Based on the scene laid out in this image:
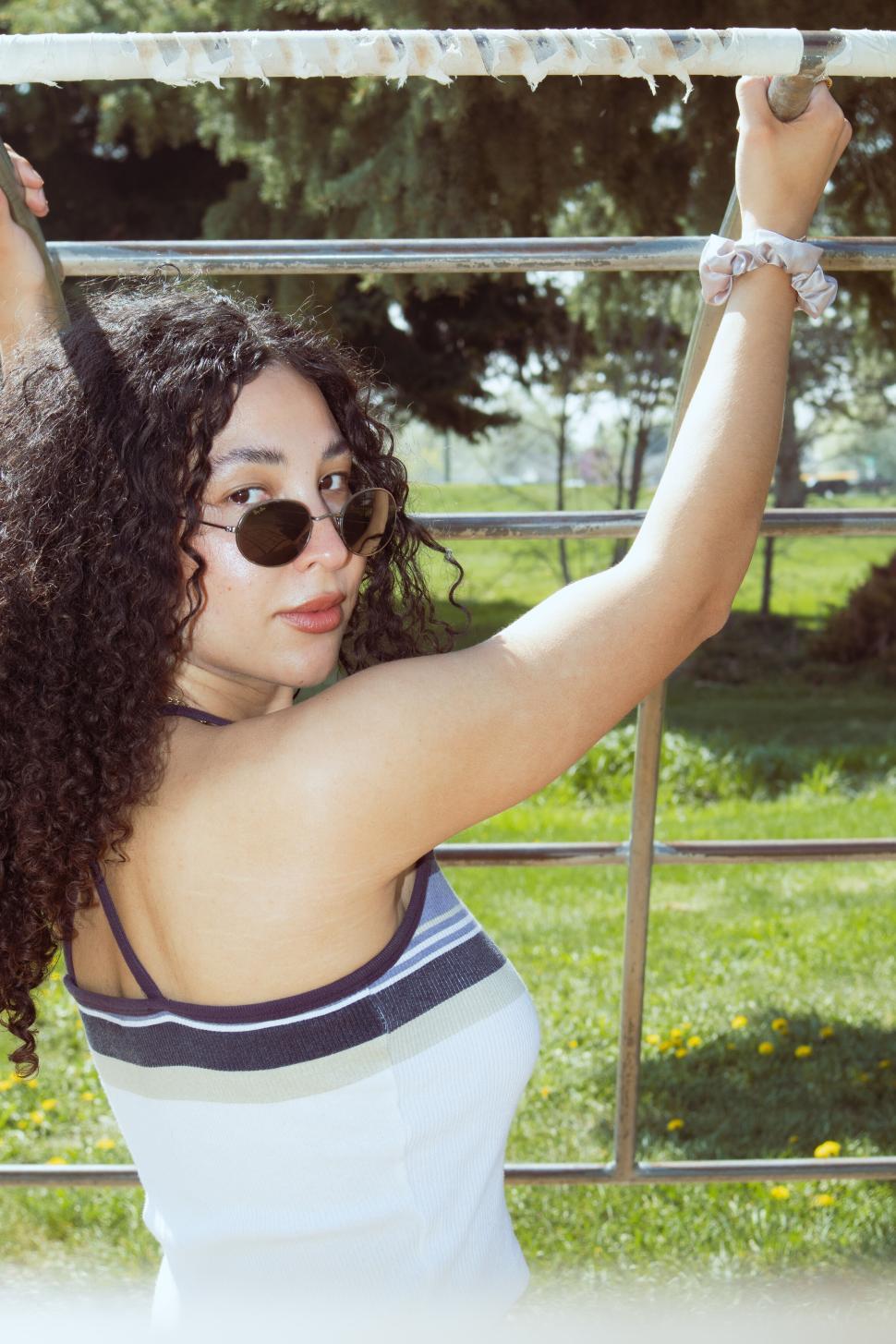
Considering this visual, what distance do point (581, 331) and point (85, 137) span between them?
4.30m

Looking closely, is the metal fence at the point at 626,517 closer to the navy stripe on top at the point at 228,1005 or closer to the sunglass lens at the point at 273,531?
the sunglass lens at the point at 273,531

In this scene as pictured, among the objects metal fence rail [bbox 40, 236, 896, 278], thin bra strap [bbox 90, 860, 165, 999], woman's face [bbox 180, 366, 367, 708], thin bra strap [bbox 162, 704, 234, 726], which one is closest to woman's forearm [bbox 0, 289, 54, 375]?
metal fence rail [bbox 40, 236, 896, 278]

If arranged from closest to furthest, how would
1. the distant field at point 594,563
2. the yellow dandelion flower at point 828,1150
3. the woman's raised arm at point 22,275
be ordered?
the woman's raised arm at point 22,275
the yellow dandelion flower at point 828,1150
the distant field at point 594,563

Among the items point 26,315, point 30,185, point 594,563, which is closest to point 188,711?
point 26,315

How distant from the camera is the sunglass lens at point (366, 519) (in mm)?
1362

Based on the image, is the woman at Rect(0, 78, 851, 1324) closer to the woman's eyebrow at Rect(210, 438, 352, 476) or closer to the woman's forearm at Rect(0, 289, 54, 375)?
the woman's eyebrow at Rect(210, 438, 352, 476)

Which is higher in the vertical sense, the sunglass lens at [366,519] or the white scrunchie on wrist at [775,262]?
the white scrunchie on wrist at [775,262]

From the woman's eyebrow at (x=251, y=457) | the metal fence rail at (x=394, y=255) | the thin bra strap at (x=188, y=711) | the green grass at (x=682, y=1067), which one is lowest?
the green grass at (x=682, y=1067)

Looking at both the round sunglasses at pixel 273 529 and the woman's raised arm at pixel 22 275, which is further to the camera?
the woman's raised arm at pixel 22 275

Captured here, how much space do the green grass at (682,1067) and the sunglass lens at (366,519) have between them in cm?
72

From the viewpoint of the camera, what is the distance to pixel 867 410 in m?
14.0

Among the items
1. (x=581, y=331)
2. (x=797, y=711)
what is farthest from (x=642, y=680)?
(x=581, y=331)

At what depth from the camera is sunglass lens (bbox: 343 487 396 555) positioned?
1362mm

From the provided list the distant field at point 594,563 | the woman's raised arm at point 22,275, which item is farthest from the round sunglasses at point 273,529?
the distant field at point 594,563
